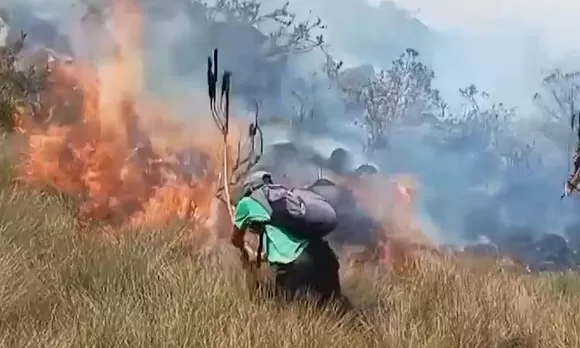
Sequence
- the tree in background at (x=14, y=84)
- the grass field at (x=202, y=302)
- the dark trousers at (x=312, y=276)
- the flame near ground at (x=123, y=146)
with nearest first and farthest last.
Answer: the grass field at (x=202, y=302) → the dark trousers at (x=312, y=276) → the flame near ground at (x=123, y=146) → the tree in background at (x=14, y=84)

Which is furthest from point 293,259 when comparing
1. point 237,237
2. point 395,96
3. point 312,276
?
point 395,96

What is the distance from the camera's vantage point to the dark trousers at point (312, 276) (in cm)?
259

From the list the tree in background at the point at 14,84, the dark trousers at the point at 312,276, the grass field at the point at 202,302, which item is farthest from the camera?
the tree in background at the point at 14,84

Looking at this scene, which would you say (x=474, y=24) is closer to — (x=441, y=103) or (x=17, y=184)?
(x=441, y=103)

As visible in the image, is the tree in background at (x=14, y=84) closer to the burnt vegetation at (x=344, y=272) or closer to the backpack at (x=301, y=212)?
the burnt vegetation at (x=344, y=272)

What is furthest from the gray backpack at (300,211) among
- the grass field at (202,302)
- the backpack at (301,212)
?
the grass field at (202,302)

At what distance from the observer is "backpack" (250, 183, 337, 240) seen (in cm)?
261

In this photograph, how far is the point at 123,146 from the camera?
278 cm

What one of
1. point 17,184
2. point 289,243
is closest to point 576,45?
point 289,243

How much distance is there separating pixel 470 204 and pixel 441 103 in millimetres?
290

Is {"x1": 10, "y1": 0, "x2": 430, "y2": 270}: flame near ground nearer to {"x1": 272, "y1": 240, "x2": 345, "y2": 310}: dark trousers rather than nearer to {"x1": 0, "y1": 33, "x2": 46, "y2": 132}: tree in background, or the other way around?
{"x1": 0, "y1": 33, "x2": 46, "y2": 132}: tree in background

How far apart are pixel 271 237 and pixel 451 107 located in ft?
2.01

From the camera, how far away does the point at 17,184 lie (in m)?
2.86

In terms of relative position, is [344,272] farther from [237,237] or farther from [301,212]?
[237,237]
